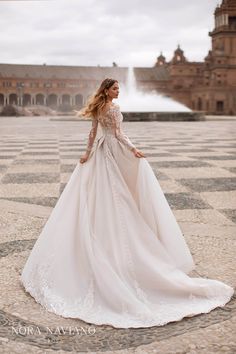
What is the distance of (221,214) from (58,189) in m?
2.27

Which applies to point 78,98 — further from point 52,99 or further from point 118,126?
point 118,126

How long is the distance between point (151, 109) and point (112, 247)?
4320cm

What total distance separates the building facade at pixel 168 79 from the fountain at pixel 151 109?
42.4 ft

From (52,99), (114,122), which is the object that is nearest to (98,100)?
(114,122)

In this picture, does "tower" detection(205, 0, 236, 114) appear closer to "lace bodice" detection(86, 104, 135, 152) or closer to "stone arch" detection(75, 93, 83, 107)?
"stone arch" detection(75, 93, 83, 107)

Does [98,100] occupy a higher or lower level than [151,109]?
lower

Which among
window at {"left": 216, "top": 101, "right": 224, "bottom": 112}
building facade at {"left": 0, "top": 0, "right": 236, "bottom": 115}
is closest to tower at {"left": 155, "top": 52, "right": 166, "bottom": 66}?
building facade at {"left": 0, "top": 0, "right": 236, "bottom": 115}

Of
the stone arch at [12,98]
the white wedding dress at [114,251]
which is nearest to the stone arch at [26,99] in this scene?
the stone arch at [12,98]

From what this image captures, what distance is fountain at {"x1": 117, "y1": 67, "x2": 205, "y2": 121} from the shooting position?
106 feet

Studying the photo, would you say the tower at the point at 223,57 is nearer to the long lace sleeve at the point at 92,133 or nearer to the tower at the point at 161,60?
the tower at the point at 161,60

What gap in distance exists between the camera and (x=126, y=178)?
3.47m

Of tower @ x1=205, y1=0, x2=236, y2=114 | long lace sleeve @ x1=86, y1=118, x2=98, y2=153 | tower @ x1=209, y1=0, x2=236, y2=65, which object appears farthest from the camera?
tower @ x1=209, y1=0, x2=236, y2=65

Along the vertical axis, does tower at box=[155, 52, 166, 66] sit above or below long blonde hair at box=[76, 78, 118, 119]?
above

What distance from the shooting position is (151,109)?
151 feet
